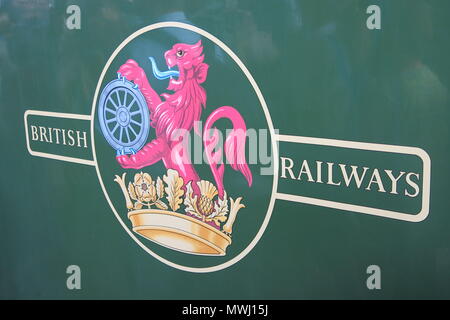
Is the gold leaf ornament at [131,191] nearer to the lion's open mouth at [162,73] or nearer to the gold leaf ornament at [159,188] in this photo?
the gold leaf ornament at [159,188]

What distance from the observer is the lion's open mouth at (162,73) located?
221cm

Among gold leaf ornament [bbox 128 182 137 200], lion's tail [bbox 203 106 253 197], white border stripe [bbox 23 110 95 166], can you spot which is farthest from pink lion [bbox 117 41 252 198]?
white border stripe [bbox 23 110 95 166]

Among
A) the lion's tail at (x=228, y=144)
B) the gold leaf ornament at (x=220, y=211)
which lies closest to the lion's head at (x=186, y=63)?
the lion's tail at (x=228, y=144)

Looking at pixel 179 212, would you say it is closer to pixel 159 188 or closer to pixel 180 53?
pixel 159 188

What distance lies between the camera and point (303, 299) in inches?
82.2

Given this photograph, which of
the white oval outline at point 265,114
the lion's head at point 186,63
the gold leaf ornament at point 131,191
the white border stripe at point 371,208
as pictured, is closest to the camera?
the white border stripe at point 371,208

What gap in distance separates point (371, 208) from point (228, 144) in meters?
0.59

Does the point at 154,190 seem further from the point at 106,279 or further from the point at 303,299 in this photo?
the point at 303,299

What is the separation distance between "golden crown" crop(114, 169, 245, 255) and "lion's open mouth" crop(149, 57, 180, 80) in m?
0.38

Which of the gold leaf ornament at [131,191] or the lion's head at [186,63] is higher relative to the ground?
the lion's head at [186,63]

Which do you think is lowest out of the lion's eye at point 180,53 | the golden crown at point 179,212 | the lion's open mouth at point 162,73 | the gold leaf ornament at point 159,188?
the golden crown at point 179,212

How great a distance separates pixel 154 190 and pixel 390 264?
100 centimetres

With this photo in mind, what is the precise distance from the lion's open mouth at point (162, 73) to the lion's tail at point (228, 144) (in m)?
0.23

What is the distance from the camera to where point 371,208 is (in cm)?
187
